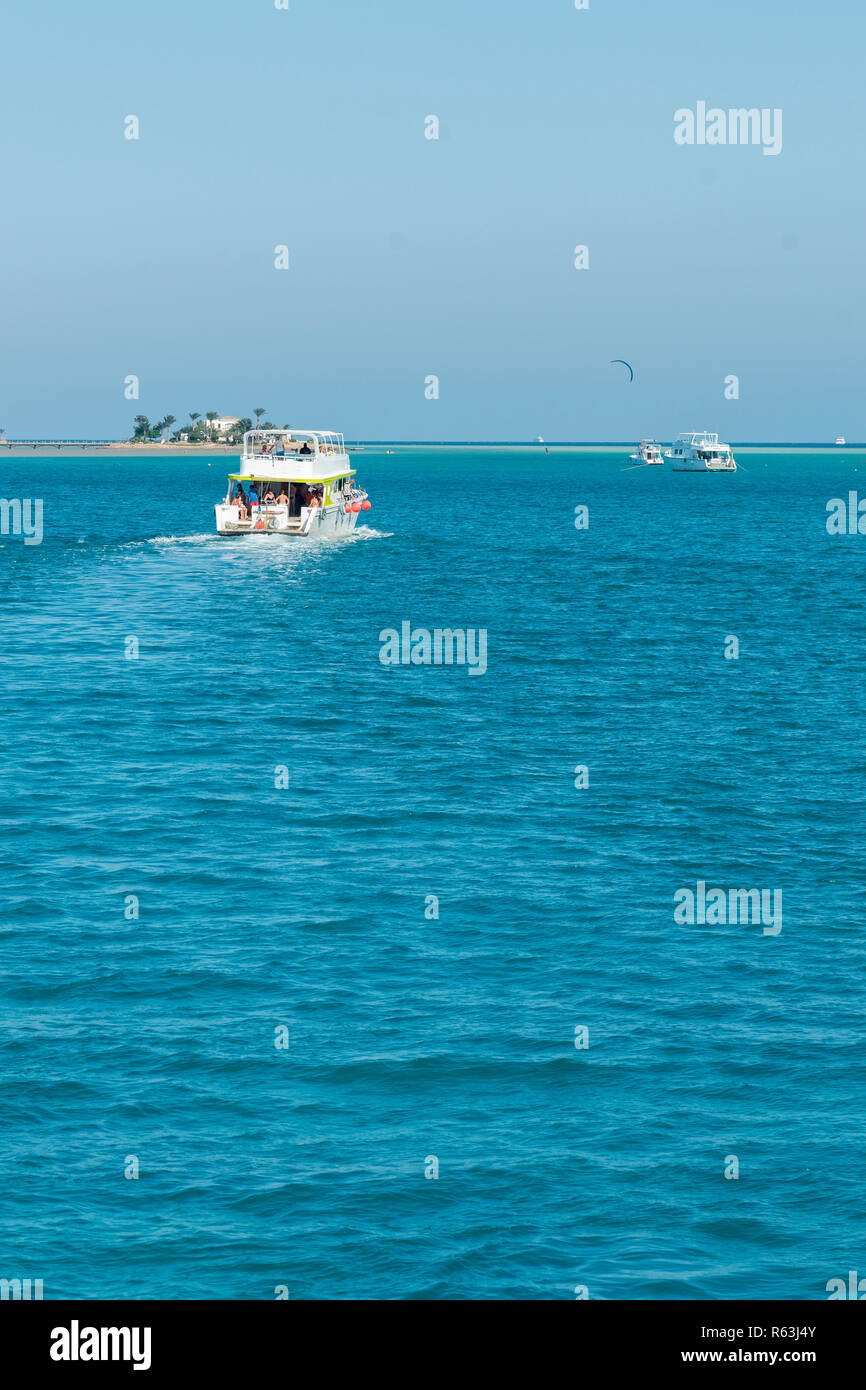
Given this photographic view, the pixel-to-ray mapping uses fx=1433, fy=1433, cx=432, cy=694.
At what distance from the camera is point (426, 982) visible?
2083 centimetres

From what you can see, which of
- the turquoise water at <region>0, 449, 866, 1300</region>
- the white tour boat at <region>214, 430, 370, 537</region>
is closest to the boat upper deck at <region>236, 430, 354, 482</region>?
the white tour boat at <region>214, 430, 370, 537</region>

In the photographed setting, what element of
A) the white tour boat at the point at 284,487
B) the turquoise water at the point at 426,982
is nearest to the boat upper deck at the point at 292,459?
the white tour boat at the point at 284,487

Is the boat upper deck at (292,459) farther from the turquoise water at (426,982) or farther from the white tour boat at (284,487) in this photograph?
the turquoise water at (426,982)

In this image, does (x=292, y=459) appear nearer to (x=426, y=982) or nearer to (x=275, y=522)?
(x=275, y=522)

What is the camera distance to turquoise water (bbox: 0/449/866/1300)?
14.6 metres

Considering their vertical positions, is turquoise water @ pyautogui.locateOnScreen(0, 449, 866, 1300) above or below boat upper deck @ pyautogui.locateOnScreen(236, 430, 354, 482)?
below

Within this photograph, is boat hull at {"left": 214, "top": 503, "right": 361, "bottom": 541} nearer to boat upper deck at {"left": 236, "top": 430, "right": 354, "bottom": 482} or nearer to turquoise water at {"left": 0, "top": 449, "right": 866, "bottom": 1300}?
boat upper deck at {"left": 236, "top": 430, "right": 354, "bottom": 482}

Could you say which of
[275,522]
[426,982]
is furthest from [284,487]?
[426,982]

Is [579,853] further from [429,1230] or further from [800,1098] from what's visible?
[429,1230]

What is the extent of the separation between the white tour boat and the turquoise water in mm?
33841

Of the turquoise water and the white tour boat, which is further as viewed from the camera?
the white tour boat

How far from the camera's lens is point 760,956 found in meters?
22.1

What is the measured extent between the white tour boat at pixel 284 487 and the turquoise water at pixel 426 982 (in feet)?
111

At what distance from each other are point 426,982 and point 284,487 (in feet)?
216
